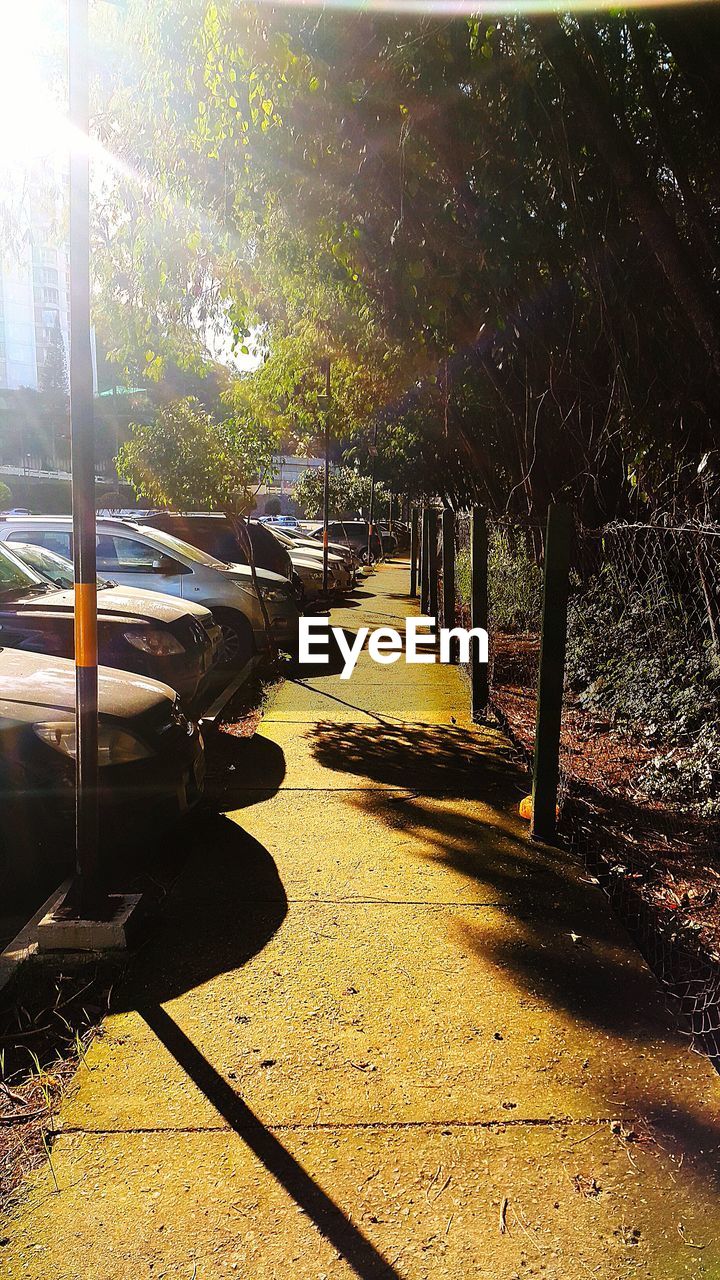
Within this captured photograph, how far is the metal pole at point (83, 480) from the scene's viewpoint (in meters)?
3.54

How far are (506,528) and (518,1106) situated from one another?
10.9 metres

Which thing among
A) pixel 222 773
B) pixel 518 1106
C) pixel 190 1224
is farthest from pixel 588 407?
pixel 190 1224

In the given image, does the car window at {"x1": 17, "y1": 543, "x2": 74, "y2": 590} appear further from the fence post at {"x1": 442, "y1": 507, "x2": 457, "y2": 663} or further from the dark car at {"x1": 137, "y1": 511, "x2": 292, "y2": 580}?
the dark car at {"x1": 137, "y1": 511, "x2": 292, "y2": 580}

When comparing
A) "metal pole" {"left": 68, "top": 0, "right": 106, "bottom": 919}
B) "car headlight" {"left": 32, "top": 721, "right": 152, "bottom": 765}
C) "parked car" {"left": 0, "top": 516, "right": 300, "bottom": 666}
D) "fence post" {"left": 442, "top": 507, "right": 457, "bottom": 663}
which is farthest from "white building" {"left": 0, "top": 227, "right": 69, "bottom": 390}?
"metal pole" {"left": 68, "top": 0, "right": 106, "bottom": 919}

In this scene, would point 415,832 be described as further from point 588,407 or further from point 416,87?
point 588,407

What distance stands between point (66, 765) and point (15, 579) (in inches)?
138

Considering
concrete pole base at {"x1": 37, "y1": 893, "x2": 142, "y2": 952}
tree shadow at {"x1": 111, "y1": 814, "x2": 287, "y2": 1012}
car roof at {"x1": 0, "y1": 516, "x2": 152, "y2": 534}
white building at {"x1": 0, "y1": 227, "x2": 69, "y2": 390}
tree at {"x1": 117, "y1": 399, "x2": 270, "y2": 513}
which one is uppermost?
white building at {"x1": 0, "y1": 227, "x2": 69, "y2": 390}

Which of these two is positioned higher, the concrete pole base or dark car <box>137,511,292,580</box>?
dark car <box>137,511,292,580</box>

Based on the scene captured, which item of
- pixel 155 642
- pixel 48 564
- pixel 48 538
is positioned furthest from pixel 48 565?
pixel 155 642

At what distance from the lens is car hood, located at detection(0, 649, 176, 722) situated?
443 centimetres

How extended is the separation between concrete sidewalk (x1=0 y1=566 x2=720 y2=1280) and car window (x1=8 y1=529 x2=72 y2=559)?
6385 millimetres

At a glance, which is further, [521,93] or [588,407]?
[588,407]

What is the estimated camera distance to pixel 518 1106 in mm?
2832

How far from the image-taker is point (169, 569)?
10812 mm
